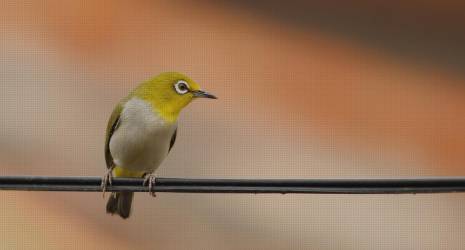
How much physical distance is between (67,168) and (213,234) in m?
1.77

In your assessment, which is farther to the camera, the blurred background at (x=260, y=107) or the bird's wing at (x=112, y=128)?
the blurred background at (x=260, y=107)

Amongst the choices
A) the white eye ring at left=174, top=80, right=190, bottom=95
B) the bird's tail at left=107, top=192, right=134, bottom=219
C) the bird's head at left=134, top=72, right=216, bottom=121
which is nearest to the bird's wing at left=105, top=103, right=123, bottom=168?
the bird's head at left=134, top=72, right=216, bottom=121

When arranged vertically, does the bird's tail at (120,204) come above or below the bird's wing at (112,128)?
below

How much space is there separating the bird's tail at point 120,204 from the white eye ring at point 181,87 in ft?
2.67

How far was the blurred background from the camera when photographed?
11.8 metres

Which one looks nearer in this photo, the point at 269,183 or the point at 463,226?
the point at 269,183

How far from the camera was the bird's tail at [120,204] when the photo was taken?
286 inches

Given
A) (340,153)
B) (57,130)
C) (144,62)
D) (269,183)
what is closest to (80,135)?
(57,130)

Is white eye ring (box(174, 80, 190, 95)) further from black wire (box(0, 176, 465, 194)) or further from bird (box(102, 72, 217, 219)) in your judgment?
black wire (box(0, 176, 465, 194))

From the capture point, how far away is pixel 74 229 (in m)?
11.5

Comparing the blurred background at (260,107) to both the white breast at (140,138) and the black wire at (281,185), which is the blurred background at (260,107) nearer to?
the white breast at (140,138)

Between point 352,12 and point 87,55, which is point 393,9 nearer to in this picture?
point 352,12

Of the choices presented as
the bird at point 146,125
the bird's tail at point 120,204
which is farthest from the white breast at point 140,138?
the bird's tail at point 120,204

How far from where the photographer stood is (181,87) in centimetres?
716
